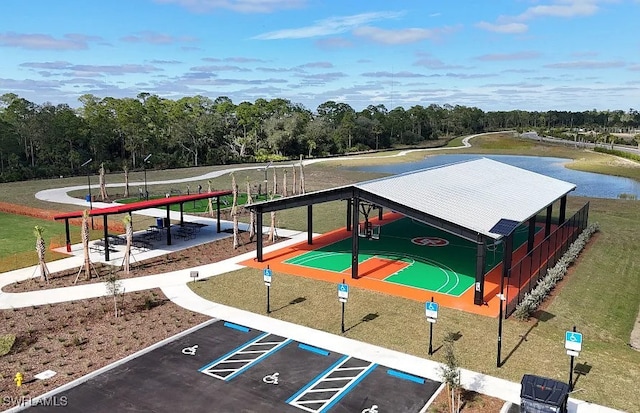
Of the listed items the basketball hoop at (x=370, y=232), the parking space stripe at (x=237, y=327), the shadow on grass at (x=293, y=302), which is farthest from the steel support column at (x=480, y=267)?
the basketball hoop at (x=370, y=232)

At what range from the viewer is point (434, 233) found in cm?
3244

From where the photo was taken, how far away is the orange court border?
20016 mm

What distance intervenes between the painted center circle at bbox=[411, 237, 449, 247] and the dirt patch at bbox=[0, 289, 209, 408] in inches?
607

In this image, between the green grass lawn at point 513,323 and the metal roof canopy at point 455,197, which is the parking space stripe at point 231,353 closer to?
the green grass lawn at point 513,323

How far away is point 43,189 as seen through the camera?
171ft

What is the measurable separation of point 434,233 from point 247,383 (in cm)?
2107

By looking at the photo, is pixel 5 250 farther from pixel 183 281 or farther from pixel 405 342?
pixel 405 342

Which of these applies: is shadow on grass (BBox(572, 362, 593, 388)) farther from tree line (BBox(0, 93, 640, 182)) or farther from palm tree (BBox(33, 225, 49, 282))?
tree line (BBox(0, 93, 640, 182))

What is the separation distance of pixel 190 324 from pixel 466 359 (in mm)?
9460

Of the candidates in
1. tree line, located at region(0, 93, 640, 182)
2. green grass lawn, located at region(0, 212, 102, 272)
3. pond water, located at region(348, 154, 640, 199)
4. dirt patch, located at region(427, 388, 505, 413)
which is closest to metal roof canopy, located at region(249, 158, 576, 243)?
dirt patch, located at region(427, 388, 505, 413)

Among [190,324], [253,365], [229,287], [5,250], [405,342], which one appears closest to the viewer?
[253,365]

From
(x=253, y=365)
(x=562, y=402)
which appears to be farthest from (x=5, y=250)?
(x=562, y=402)

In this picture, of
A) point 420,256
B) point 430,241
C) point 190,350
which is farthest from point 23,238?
point 430,241

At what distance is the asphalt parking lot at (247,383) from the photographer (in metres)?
12.7
